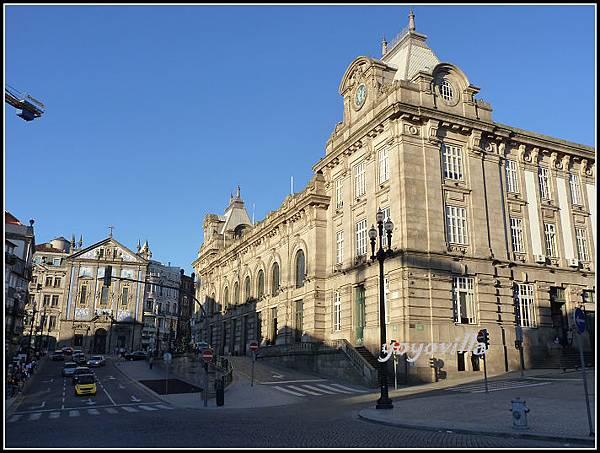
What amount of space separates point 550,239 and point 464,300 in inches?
436

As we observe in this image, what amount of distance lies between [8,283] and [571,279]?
54107mm

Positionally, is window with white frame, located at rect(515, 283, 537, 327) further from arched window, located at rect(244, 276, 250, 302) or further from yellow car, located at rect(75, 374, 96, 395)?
arched window, located at rect(244, 276, 250, 302)

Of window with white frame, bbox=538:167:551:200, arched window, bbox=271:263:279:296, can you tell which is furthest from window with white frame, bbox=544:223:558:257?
arched window, bbox=271:263:279:296

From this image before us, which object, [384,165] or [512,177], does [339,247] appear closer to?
[384,165]

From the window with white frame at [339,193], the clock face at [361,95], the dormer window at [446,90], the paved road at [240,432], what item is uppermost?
the clock face at [361,95]

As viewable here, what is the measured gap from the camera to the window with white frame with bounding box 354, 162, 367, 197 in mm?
41188

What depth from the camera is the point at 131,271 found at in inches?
3738

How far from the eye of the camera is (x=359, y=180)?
41906 millimetres

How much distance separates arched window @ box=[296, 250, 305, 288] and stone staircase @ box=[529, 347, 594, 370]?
66.3 feet

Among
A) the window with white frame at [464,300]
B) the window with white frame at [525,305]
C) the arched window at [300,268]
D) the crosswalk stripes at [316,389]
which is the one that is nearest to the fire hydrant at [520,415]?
the crosswalk stripes at [316,389]

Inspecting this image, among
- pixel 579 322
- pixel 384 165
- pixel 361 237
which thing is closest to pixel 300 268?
pixel 361 237

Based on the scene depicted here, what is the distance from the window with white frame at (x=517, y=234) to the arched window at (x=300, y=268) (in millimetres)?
18230

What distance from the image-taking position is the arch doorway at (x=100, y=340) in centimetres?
9056

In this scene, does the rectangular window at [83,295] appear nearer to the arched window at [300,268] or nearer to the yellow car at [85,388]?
the arched window at [300,268]
